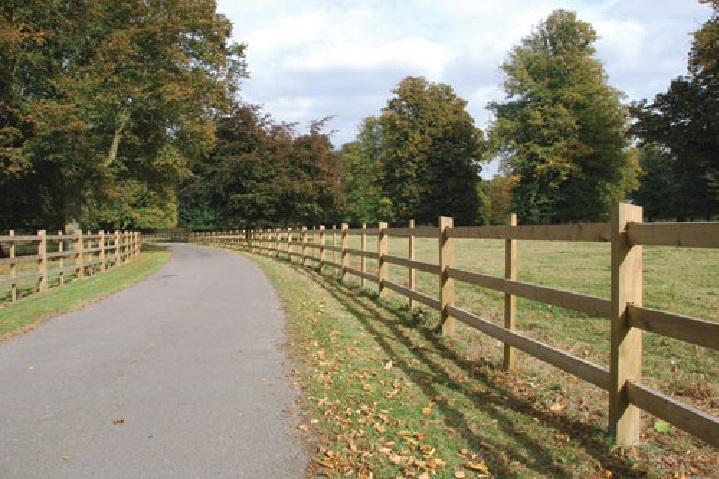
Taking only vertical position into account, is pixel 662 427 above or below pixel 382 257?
below

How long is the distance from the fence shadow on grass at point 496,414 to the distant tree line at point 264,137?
17.5 metres

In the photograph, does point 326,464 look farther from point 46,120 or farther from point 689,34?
point 689,34

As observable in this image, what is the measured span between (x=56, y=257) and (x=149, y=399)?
1569 cm

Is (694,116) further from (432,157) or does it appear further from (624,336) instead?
(624,336)

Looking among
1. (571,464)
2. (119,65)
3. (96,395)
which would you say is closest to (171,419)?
(96,395)

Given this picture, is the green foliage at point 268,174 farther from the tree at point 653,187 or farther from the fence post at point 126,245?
the tree at point 653,187

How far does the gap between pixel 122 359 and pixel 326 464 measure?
391cm

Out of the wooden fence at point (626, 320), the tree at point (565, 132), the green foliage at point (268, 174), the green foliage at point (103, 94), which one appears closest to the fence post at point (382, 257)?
the wooden fence at point (626, 320)

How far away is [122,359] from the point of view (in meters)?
7.09

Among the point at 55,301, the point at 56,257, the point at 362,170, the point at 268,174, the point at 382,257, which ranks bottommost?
the point at 55,301

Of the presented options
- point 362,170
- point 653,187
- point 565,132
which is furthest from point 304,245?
point 362,170

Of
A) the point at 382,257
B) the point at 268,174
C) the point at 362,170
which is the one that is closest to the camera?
the point at 382,257

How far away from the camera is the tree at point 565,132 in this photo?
46.3 metres

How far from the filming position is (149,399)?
5.51 meters
